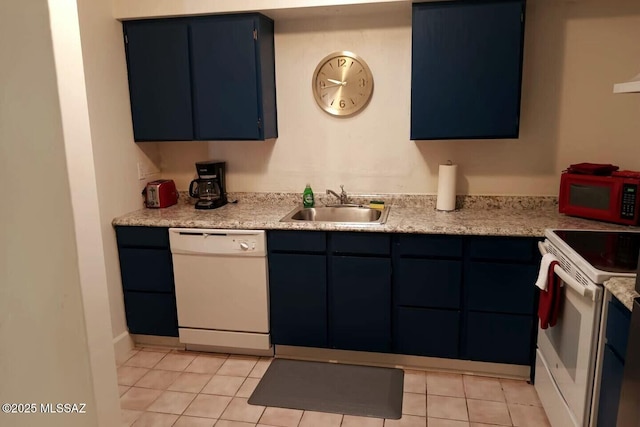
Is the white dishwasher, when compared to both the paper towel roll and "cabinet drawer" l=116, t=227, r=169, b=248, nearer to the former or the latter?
"cabinet drawer" l=116, t=227, r=169, b=248

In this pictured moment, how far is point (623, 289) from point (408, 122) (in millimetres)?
1789

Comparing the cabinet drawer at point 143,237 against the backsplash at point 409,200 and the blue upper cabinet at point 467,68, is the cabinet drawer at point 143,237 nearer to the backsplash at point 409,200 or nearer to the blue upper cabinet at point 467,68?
the backsplash at point 409,200

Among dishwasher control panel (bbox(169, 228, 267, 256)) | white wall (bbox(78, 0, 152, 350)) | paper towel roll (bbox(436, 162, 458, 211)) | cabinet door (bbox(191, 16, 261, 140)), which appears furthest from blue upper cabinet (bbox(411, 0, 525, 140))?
white wall (bbox(78, 0, 152, 350))

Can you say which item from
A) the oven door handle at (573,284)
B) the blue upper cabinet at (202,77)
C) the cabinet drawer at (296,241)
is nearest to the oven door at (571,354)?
the oven door handle at (573,284)

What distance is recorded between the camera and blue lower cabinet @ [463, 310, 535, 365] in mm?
2586

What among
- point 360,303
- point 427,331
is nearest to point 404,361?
point 427,331

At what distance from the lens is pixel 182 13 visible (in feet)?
9.48

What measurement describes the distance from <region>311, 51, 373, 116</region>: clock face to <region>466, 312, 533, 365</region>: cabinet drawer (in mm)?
Result: 1543

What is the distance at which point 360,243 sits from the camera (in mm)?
2684

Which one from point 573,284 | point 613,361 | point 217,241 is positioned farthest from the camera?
point 217,241

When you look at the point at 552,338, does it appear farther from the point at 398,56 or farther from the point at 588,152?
the point at 398,56

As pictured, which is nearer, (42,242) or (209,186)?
(42,242)

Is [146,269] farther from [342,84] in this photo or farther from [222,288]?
[342,84]

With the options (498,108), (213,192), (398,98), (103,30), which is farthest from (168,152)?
(498,108)
